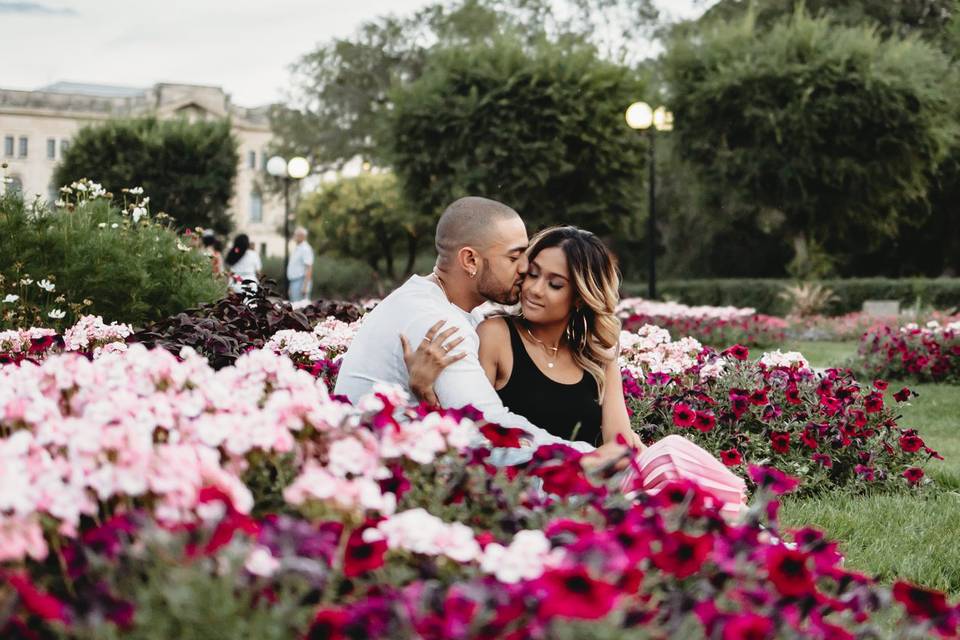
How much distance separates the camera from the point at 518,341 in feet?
13.5

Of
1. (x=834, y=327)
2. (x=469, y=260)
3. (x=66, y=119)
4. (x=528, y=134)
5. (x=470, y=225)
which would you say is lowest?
(x=834, y=327)

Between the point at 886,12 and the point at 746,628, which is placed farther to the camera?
the point at 886,12

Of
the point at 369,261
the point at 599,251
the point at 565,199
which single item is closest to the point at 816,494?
the point at 599,251

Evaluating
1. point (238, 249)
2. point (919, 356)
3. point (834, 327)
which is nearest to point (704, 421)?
point (919, 356)

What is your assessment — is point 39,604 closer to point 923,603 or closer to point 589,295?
point 923,603

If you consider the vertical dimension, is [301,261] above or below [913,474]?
above

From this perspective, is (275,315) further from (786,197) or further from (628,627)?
(786,197)

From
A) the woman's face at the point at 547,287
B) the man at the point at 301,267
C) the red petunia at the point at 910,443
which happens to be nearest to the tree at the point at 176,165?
the man at the point at 301,267

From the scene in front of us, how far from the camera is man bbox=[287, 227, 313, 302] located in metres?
17.3

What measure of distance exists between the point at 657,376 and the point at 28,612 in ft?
16.3

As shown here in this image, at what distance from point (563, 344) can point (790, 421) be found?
2.26 metres

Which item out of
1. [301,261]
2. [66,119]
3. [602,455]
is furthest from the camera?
[66,119]

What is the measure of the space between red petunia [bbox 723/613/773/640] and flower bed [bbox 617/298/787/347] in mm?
13644

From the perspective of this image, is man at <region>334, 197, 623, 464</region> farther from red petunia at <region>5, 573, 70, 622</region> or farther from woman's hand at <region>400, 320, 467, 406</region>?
red petunia at <region>5, 573, 70, 622</region>
